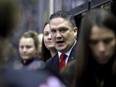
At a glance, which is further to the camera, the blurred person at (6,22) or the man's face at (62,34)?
the man's face at (62,34)

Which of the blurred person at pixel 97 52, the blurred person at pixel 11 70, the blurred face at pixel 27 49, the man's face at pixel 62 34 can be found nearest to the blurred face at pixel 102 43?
the blurred person at pixel 97 52

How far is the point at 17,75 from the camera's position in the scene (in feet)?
5.67

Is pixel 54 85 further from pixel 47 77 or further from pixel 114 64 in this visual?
pixel 114 64

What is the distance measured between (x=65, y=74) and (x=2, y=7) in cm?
143

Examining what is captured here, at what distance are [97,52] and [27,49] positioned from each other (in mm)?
2816

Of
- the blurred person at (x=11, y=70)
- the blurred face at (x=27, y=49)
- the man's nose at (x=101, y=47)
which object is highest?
the blurred person at (x=11, y=70)

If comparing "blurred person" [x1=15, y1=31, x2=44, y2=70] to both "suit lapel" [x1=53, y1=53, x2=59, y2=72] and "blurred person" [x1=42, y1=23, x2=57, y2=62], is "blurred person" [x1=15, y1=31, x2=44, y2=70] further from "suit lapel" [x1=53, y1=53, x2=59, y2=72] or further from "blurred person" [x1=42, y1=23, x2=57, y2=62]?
"suit lapel" [x1=53, y1=53, x2=59, y2=72]

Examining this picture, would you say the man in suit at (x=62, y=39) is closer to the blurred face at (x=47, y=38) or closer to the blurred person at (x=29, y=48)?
the blurred face at (x=47, y=38)

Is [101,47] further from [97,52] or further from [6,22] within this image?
[6,22]

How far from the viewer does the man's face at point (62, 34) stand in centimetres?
438

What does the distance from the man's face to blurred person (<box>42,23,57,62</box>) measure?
519mm

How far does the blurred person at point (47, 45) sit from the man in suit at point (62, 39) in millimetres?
492

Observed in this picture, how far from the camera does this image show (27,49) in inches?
215

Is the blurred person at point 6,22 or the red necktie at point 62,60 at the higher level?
the blurred person at point 6,22
